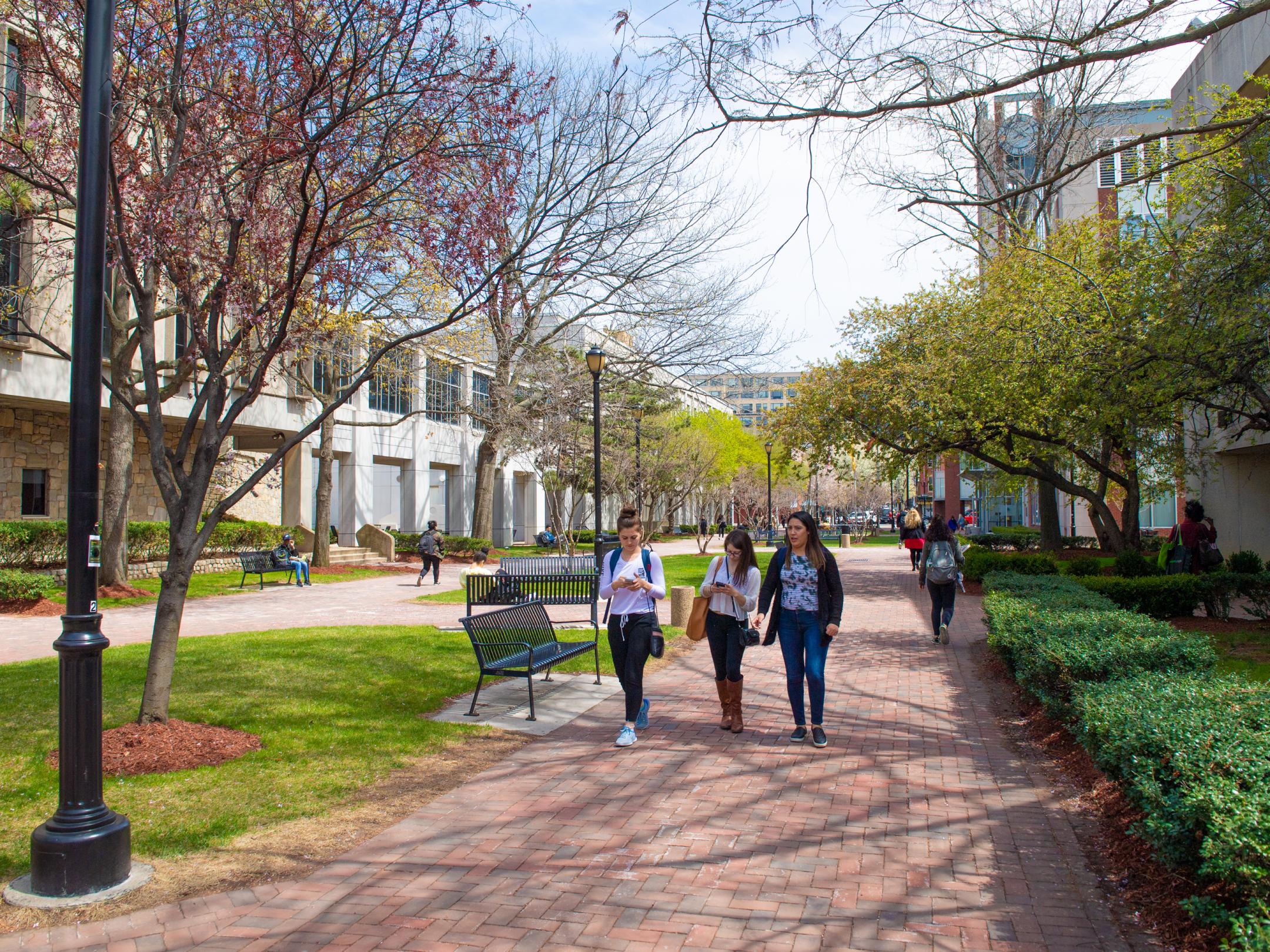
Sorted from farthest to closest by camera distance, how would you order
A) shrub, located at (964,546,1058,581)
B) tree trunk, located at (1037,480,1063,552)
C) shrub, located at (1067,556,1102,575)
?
tree trunk, located at (1037,480,1063,552), shrub, located at (964,546,1058,581), shrub, located at (1067,556,1102,575)

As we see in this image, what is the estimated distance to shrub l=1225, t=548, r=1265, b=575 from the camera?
16.1 meters

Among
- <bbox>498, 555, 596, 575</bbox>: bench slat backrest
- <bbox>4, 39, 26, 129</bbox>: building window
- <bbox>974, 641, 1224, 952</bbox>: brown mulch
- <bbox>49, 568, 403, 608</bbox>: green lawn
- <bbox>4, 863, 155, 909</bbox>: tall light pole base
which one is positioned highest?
<bbox>4, 39, 26, 129</bbox>: building window

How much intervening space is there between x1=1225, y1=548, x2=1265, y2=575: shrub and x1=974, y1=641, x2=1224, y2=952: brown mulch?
36.3 ft

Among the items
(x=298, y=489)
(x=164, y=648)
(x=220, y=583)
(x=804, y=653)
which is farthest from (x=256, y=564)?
(x=804, y=653)

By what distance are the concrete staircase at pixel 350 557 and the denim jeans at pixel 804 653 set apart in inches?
943

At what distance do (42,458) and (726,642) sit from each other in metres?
20.5

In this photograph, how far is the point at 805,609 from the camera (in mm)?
6641

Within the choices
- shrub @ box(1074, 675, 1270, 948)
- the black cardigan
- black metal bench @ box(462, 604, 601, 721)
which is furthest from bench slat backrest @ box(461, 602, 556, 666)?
shrub @ box(1074, 675, 1270, 948)

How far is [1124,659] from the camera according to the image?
625 cm

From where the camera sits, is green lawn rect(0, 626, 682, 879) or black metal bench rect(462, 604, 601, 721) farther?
black metal bench rect(462, 604, 601, 721)

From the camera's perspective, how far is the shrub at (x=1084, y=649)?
6289 millimetres

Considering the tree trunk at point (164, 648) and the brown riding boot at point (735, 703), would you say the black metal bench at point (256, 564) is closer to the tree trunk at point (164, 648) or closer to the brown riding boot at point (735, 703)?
the tree trunk at point (164, 648)

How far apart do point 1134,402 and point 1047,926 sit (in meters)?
11.0

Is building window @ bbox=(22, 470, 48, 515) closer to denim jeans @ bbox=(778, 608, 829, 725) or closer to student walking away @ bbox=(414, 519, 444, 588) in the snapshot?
student walking away @ bbox=(414, 519, 444, 588)
